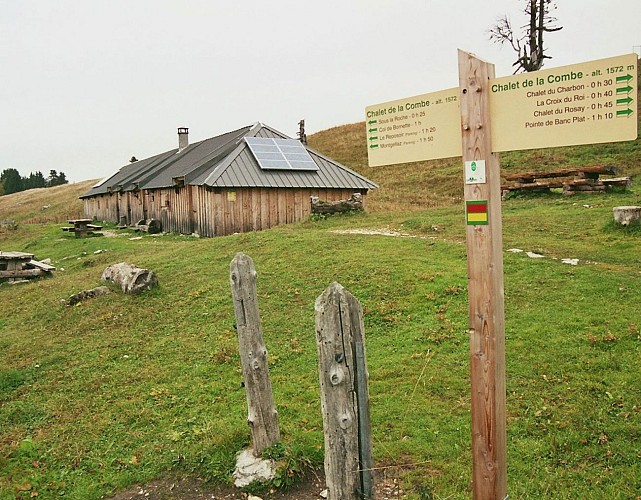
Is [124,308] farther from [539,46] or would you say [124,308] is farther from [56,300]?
[539,46]

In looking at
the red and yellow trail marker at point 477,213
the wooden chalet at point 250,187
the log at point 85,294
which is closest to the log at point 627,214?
the red and yellow trail marker at point 477,213

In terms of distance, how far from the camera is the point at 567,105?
2896mm

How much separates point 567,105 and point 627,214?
10.4m

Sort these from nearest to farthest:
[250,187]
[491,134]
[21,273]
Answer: [491,134], [21,273], [250,187]

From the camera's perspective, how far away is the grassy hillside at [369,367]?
15.0 ft

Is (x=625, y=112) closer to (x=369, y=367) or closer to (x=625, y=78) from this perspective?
(x=625, y=78)

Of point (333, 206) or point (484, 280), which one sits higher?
point (333, 206)

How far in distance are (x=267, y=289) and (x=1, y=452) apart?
213 inches

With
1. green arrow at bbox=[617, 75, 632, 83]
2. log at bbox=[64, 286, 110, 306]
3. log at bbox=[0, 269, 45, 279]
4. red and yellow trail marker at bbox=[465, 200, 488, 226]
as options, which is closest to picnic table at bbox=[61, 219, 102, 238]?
log at bbox=[0, 269, 45, 279]

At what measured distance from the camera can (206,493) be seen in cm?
440

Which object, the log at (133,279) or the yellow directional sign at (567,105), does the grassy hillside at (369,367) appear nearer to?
the log at (133,279)

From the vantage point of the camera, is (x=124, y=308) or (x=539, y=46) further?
(x=539, y=46)

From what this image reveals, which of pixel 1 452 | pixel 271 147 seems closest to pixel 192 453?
pixel 1 452

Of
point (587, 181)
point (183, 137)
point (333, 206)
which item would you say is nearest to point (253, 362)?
point (333, 206)
